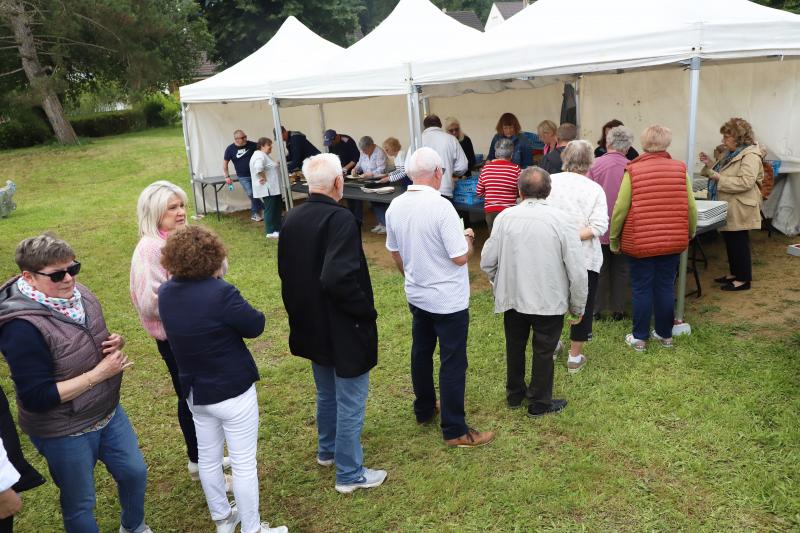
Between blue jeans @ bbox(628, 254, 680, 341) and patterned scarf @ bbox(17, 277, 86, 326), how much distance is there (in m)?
3.43

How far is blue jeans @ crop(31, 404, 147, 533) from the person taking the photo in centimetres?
234

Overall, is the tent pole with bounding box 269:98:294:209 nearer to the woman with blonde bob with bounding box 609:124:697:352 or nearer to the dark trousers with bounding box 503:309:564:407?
the woman with blonde bob with bounding box 609:124:697:352

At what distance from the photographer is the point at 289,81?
770 centimetres

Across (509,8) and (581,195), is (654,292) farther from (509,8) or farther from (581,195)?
(509,8)

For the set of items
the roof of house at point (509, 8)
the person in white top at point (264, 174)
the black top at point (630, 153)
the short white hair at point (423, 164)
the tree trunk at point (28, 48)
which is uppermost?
the roof of house at point (509, 8)

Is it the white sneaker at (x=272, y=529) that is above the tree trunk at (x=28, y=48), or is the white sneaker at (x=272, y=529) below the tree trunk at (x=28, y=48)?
below

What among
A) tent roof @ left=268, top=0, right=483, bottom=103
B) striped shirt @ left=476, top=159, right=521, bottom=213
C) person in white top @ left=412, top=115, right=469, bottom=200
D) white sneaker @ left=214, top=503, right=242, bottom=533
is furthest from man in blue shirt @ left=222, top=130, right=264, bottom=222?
white sneaker @ left=214, top=503, right=242, bottom=533

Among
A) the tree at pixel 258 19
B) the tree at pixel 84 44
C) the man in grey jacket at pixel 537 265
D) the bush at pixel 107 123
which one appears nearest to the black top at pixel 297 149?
the man in grey jacket at pixel 537 265

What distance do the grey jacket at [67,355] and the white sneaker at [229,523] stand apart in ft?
2.50

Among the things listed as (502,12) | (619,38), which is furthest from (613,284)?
(502,12)

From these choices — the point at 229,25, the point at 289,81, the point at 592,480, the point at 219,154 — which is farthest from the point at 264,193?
the point at 229,25

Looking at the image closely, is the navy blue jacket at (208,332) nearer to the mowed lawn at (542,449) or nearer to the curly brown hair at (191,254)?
the curly brown hair at (191,254)

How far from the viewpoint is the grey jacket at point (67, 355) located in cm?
217

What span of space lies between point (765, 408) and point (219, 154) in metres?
9.18
